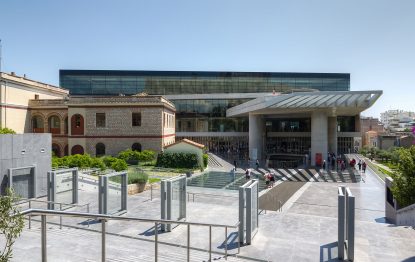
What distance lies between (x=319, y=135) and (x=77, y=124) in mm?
28692

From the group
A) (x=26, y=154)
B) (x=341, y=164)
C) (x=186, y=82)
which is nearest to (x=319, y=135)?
(x=341, y=164)

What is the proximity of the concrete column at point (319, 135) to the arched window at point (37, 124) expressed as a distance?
34186 mm

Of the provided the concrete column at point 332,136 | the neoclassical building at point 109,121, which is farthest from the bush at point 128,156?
the concrete column at point 332,136

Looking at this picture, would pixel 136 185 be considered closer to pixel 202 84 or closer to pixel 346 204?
pixel 346 204

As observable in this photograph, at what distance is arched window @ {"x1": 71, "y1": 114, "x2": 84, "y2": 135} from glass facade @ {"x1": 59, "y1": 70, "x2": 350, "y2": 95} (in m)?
31.9

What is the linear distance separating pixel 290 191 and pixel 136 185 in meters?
11.2

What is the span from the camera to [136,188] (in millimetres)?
21031

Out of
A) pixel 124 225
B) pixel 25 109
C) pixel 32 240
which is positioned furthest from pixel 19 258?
pixel 25 109

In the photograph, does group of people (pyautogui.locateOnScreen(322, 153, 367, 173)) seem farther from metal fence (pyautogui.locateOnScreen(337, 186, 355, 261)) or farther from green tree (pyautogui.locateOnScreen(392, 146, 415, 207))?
metal fence (pyautogui.locateOnScreen(337, 186, 355, 261))

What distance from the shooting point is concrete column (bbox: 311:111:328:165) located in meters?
36.9

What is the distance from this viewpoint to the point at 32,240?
30.6 feet

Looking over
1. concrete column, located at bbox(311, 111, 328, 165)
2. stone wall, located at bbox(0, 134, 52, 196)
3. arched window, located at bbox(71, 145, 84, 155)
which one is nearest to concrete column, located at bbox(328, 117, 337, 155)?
concrete column, located at bbox(311, 111, 328, 165)

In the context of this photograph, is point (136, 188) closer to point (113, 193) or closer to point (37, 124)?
point (113, 193)

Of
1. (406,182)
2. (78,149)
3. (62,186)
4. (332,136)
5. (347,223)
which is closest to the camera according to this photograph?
(347,223)
